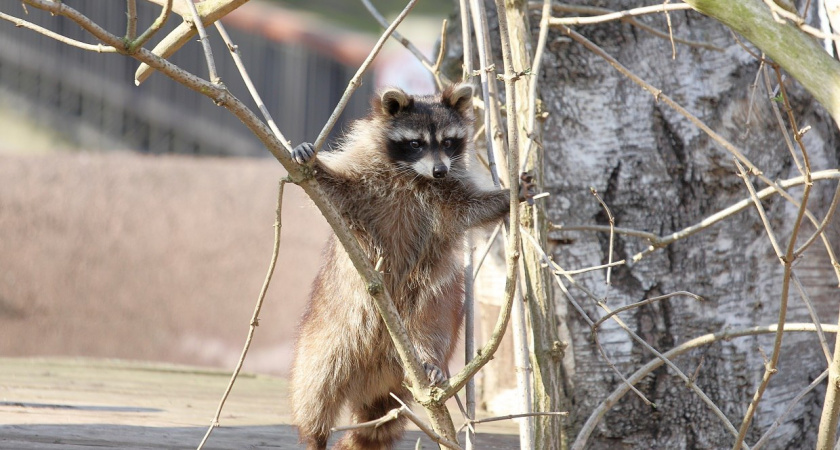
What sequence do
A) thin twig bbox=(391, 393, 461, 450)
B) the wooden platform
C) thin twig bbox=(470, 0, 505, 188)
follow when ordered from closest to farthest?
thin twig bbox=(391, 393, 461, 450) < thin twig bbox=(470, 0, 505, 188) < the wooden platform

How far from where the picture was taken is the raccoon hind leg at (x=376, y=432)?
11.5ft

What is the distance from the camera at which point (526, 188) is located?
2764mm

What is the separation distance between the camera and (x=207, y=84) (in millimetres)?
2115

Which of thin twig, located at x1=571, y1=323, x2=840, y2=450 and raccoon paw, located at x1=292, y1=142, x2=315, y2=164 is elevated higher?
raccoon paw, located at x1=292, y1=142, x2=315, y2=164

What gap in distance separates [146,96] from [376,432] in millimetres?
11485

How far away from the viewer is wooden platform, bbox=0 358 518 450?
11.7ft

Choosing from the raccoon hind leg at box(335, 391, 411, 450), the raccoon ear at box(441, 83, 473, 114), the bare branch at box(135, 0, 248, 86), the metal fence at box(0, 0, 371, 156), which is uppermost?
the metal fence at box(0, 0, 371, 156)

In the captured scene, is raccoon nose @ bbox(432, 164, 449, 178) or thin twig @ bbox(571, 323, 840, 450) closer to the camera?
thin twig @ bbox(571, 323, 840, 450)

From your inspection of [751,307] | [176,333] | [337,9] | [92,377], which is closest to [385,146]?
[751,307]

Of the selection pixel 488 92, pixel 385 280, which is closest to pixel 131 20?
pixel 488 92

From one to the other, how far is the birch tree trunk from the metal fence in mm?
9582

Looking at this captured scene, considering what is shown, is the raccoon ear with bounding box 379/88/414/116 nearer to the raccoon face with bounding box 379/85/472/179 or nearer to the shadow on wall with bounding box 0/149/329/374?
the raccoon face with bounding box 379/85/472/179

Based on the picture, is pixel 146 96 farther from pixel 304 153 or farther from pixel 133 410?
pixel 304 153

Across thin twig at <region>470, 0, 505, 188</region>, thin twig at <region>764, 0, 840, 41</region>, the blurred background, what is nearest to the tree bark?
thin twig at <region>470, 0, 505, 188</region>
